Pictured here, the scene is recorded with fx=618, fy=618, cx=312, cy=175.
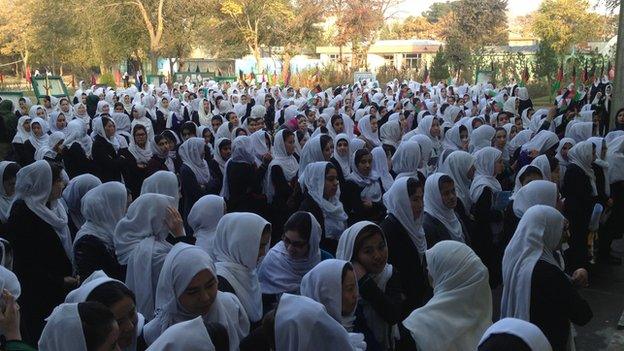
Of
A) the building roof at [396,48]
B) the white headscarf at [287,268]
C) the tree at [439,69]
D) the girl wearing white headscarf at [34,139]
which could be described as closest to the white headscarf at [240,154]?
the white headscarf at [287,268]

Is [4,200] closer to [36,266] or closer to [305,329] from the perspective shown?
[36,266]

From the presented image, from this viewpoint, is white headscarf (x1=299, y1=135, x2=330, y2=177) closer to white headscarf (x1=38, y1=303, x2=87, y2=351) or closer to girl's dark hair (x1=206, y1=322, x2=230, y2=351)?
girl's dark hair (x1=206, y1=322, x2=230, y2=351)

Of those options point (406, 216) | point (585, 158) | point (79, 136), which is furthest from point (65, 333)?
point (79, 136)

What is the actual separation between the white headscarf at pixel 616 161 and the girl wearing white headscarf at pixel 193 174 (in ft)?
13.5

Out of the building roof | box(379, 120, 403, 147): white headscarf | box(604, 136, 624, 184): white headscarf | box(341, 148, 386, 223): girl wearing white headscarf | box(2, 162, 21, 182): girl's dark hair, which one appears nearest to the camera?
box(2, 162, 21, 182): girl's dark hair

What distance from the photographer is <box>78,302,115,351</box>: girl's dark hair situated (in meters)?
2.10

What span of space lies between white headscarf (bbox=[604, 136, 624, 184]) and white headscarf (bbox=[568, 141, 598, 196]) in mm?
755

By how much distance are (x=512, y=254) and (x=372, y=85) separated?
17.4 metres

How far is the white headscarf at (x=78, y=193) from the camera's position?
4.62 meters

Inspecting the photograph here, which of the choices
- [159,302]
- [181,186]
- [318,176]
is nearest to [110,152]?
[181,186]

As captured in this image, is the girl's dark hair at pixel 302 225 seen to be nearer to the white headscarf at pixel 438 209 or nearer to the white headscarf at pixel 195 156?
the white headscarf at pixel 438 209

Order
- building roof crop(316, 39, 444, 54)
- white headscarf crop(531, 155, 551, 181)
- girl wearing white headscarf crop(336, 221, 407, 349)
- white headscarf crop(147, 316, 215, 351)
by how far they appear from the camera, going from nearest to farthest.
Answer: white headscarf crop(147, 316, 215, 351) → girl wearing white headscarf crop(336, 221, 407, 349) → white headscarf crop(531, 155, 551, 181) → building roof crop(316, 39, 444, 54)

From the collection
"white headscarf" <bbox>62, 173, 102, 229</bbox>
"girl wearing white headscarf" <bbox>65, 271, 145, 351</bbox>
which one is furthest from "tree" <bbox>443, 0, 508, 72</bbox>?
"girl wearing white headscarf" <bbox>65, 271, 145, 351</bbox>

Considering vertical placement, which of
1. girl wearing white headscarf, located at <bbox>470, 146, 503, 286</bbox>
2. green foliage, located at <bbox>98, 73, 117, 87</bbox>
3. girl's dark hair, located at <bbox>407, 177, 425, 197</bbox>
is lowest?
girl wearing white headscarf, located at <bbox>470, 146, 503, 286</bbox>
